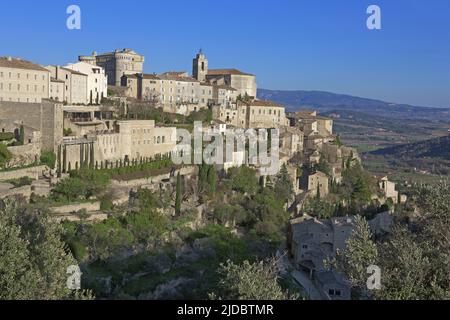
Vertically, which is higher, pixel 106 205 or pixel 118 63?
pixel 118 63

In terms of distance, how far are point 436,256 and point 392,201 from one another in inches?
1300

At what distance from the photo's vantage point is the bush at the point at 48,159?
30163mm

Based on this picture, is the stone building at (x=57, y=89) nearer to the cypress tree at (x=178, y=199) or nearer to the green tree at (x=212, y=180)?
the green tree at (x=212, y=180)

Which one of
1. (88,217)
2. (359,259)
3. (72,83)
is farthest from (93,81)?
(359,259)

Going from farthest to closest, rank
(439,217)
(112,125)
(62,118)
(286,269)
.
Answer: (112,125) → (62,118) → (286,269) → (439,217)

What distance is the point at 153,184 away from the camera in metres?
32.5

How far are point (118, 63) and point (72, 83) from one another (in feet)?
62.6

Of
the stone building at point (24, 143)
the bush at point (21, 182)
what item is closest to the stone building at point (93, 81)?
the stone building at point (24, 143)

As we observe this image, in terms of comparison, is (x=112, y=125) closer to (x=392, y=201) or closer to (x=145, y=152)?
(x=145, y=152)

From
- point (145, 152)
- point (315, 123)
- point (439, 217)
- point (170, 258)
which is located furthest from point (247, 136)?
point (439, 217)

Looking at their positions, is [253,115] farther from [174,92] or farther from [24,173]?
[24,173]

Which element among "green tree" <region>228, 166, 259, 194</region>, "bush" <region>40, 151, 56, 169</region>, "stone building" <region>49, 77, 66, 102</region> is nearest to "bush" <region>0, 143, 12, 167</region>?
"bush" <region>40, 151, 56, 169</region>

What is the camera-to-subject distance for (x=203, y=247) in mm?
Result: 27500

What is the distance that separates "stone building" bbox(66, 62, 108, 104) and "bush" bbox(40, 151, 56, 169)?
1366 centimetres
